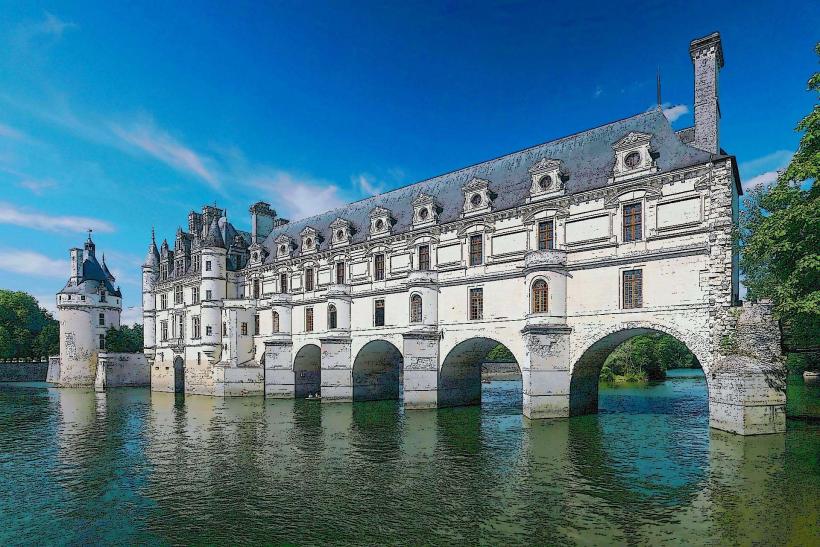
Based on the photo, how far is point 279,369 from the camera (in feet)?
141

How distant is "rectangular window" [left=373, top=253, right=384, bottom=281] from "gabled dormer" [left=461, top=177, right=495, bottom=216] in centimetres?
778

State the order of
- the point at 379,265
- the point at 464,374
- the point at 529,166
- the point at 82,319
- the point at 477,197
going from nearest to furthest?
the point at 529,166 < the point at 477,197 < the point at 464,374 < the point at 379,265 < the point at 82,319

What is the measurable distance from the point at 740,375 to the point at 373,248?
78.7ft

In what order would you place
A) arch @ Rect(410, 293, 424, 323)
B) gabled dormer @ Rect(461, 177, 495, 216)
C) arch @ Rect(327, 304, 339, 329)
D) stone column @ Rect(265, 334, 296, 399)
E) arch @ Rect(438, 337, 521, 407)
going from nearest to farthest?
1. gabled dormer @ Rect(461, 177, 495, 216)
2. arch @ Rect(438, 337, 521, 407)
3. arch @ Rect(410, 293, 424, 323)
4. arch @ Rect(327, 304, 339, 329)
5. stone column @ Rect(265, 334, 296, 399)

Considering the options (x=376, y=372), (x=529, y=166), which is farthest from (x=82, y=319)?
(x=529, y=166)

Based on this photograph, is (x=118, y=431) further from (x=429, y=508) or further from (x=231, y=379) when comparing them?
(x=429, y=508)

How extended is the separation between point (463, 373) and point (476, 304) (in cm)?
551

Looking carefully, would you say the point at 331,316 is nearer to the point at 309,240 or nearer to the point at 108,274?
the point at 309,240

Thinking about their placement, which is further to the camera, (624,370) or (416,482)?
(624,370)

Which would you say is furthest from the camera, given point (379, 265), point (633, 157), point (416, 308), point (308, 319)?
point (308, 319)

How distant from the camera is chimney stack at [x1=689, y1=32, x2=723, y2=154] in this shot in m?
24.4

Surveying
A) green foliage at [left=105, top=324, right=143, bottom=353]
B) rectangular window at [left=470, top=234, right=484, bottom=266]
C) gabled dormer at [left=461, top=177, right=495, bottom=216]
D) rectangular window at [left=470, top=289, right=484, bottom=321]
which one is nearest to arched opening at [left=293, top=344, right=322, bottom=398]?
rectangular window at [left=470, top=289, right=484, bottom=321]

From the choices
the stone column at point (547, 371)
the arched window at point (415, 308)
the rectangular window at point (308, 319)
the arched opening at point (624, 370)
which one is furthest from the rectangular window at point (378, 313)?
the arched opening at point (624, 370)

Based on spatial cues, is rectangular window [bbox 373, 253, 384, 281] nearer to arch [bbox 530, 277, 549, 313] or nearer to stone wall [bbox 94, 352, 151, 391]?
arch [bbox 530, 277, 549, 313]
